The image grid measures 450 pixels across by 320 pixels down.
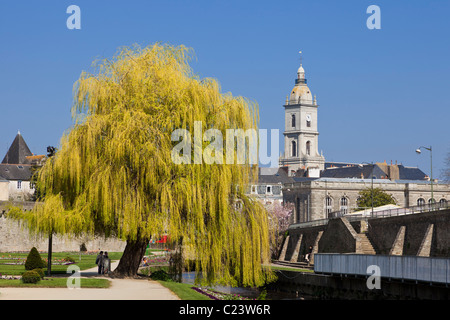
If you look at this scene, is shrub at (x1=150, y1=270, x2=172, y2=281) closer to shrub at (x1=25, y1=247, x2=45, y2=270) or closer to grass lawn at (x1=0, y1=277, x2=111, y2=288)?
grass lawn at (x1=0, y1=277, x2=111, y2=288)

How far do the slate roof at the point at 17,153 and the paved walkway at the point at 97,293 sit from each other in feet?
359

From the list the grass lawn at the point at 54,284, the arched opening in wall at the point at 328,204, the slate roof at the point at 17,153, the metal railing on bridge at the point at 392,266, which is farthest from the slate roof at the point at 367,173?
the grass lawn at the point at 54,284

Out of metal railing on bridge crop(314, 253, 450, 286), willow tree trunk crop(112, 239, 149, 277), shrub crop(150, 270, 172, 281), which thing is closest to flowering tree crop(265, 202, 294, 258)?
metal railing on bridge crop(314, 253, 450, 286)

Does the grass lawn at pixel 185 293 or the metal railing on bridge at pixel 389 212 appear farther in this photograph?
the metal railing on bridge at pixel 389 212

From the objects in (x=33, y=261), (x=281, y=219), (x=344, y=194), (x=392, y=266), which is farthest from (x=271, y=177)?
(x=392, y=266)

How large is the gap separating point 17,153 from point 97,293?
113668mm

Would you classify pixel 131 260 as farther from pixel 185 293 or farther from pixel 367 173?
pixel 367 173

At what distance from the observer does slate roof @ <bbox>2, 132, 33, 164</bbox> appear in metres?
135

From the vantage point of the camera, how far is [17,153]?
136 m

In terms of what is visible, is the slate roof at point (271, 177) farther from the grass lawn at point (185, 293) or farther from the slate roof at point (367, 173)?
the grass lawn at point (185, 293)

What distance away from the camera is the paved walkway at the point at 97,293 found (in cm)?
2516

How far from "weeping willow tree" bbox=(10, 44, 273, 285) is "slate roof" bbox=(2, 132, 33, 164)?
104 meters
